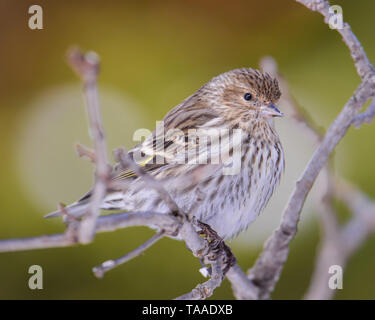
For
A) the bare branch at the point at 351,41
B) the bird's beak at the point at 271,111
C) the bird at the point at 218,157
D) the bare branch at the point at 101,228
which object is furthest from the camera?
the bird's beak at the point at 271,111

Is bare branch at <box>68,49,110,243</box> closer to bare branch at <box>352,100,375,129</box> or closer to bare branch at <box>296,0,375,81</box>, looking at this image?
bare branch at <box>296,0,375,81</box>

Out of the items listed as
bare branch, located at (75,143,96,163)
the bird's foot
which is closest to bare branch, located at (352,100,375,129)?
the bird's foot

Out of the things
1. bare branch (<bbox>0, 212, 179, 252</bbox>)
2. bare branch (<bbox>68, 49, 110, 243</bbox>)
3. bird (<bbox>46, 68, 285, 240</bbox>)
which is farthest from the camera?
bird (<bbox>46, 68, 285, 240</bbox>)

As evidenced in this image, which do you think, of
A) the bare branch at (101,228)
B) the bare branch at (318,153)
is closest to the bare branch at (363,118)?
the bare branch at (318,153)

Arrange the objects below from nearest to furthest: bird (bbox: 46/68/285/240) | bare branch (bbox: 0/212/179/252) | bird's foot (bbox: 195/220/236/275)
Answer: bare branch (bbox: 0/212/179/252) → bird's foot (bbox: 195/220/236/275) → bird (bbox: 46/68/285/240)

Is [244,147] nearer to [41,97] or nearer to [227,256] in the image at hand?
[227,256]

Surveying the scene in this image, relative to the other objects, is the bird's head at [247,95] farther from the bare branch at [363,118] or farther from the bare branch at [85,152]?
the bare branch at [85,152]

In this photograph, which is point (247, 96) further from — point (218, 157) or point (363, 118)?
point (363, 118)
